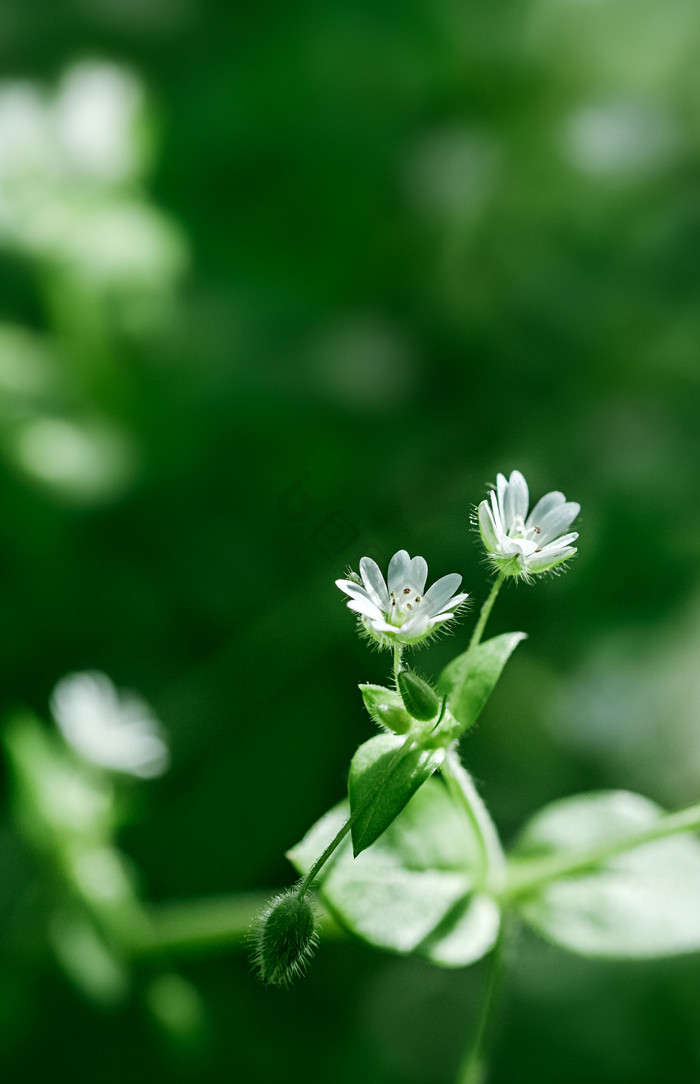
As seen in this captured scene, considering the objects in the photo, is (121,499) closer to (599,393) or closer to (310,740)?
(310,740)

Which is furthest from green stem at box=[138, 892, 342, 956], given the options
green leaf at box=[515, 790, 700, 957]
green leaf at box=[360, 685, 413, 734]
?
green leaf at box=[360, 685, 413, 734]

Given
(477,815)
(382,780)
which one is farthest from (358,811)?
(477,815)

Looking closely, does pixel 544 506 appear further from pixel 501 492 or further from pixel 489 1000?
pixel 489 1000

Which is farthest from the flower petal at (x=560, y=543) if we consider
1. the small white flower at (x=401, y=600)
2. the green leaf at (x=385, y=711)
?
the green leaf at (x=385, y=711)

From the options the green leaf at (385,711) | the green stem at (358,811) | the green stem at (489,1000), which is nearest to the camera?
the green stem at (358,811)

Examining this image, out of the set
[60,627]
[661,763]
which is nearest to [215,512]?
[60,627]

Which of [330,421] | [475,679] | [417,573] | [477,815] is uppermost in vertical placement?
[330,421]

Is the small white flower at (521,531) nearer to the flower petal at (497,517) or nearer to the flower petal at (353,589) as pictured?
the flower petal at (497,517)

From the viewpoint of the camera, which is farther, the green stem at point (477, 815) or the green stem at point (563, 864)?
the green stem at point (563, 864)
